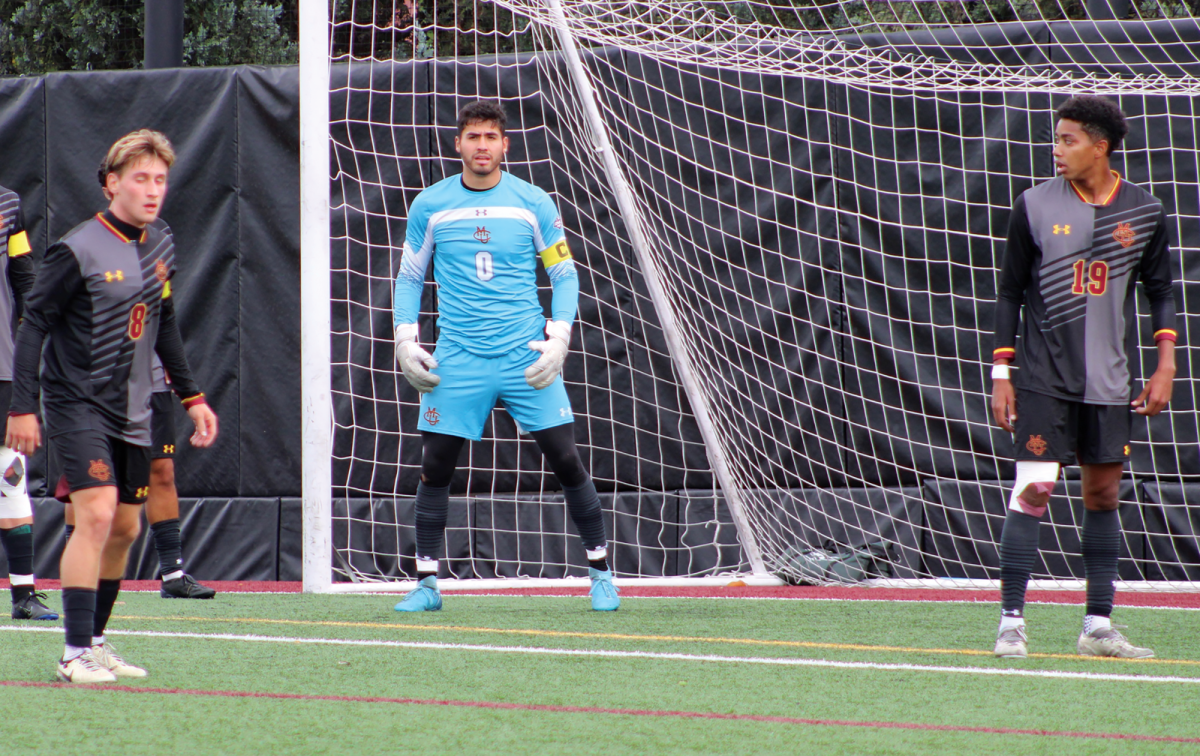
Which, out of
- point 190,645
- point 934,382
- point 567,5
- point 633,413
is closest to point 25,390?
point 190,645

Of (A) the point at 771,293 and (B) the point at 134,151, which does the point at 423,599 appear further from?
(A) the point at 771,293

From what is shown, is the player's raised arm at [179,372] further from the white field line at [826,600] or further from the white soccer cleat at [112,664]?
the white field line at [826,600]

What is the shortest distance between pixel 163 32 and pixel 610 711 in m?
6.32

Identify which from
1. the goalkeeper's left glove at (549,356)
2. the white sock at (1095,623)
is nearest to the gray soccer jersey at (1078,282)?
the white sock at (1095,623)

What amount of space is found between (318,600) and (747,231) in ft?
10.00

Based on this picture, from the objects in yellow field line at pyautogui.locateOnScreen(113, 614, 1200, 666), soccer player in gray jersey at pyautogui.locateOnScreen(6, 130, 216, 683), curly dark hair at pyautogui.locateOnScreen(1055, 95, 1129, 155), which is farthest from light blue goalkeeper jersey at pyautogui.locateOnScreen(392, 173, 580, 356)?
curly dark hair at pyautogui.locateOnScreen(1055, 95, 1129, 155)

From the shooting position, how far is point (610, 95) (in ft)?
22.4

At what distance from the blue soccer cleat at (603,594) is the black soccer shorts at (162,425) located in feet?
6.59

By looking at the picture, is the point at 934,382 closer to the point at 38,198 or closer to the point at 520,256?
the point at 520,256

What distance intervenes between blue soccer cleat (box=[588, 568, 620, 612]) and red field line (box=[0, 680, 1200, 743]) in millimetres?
2054

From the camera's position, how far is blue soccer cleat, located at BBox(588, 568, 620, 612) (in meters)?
5.04

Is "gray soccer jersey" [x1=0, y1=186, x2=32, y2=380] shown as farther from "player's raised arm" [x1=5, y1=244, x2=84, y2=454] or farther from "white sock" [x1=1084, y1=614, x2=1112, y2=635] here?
"white sock" [x1=1084, y1=614, x2=1112, y2=635]

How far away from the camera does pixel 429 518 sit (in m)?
5.09

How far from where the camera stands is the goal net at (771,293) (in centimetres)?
666
